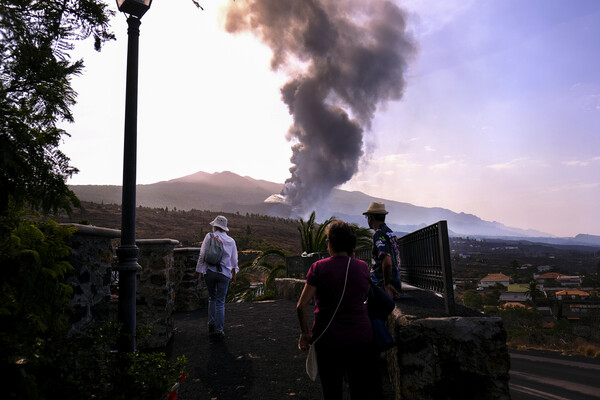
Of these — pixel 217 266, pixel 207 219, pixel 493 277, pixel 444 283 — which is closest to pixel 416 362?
pixel 444 283

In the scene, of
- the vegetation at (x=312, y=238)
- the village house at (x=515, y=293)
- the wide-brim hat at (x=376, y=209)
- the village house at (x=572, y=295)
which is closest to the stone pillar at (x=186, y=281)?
the vegetation at (x=312, y=238)

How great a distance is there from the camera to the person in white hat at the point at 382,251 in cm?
385

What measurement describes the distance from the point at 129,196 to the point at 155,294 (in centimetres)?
310

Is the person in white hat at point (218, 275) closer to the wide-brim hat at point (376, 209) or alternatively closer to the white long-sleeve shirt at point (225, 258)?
the white long-sleeve shirt at point (225, 258)

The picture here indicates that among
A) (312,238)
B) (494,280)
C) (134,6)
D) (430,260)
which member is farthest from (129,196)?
(494,280)

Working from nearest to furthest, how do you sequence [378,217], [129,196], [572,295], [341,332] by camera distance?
[341,332] < [129,196] < [378,217] < [572,295]

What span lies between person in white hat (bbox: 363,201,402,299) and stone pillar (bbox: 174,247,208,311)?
6702 mm

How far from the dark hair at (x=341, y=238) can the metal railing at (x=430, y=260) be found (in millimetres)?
1392

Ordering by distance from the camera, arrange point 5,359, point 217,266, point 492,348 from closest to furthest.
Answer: point 5,359
point 492,348
point 217,266

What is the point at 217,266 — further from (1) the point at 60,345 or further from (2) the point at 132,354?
(1) the point at 60,345

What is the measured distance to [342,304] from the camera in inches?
106

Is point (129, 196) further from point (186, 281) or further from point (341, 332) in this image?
point (186, 281)

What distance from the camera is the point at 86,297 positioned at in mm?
3715

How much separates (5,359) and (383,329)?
2374mm
